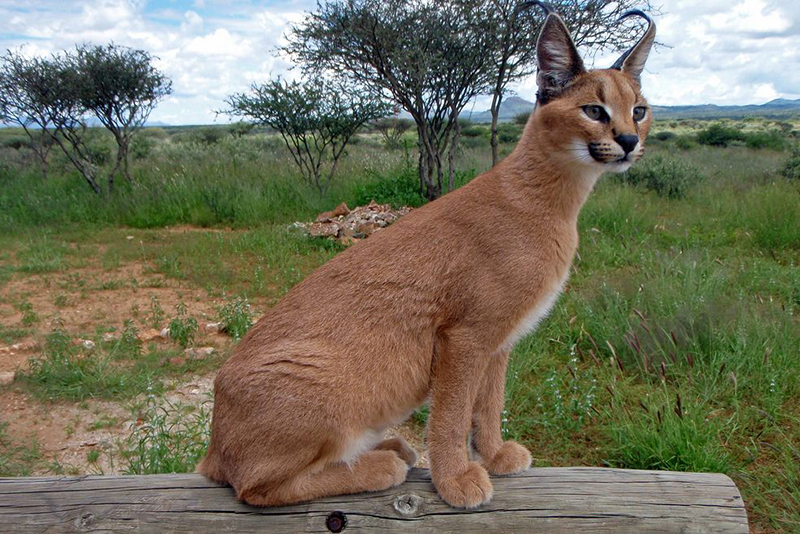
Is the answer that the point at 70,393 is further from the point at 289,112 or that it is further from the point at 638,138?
the point at 289,112

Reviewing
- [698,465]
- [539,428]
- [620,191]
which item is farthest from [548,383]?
[620,191]

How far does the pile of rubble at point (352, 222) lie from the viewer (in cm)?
1020

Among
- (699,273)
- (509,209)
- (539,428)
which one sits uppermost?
(509,209)

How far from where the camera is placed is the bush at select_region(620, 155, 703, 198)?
12.5 m

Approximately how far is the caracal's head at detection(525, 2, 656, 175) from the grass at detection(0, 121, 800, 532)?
2007 mm

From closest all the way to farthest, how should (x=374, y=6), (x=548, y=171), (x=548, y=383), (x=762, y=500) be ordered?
(x=548, y=171) → (x=762, y=500) → (x=548, y=383) → (x=374, y=6)

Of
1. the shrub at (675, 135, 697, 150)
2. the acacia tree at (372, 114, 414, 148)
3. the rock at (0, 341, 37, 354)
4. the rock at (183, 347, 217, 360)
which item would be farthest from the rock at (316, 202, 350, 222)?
the shrub at (675, 135, 697, 150)

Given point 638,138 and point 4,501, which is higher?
point 638,138

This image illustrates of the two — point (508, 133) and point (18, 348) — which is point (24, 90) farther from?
point (508, 133)

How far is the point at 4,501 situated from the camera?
8.02 ft

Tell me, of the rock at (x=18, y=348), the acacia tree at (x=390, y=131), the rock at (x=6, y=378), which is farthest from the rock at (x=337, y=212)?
the rock at (x=6, y=378)

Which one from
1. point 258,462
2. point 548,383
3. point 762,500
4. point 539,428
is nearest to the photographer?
point 258,462

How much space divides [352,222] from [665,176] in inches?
272

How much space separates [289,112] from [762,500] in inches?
445
